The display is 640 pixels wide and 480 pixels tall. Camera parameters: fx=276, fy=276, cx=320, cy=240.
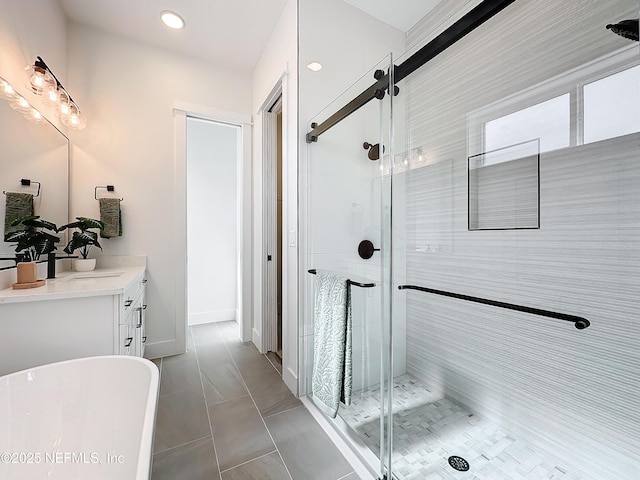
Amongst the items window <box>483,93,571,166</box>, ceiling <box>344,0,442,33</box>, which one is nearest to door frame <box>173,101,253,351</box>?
ceiling <box>344,0,442,33</box>

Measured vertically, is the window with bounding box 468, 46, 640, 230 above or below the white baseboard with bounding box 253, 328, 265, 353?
above

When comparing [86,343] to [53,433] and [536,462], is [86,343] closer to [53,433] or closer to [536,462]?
[53,433]

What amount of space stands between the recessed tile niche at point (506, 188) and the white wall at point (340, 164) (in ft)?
2.11

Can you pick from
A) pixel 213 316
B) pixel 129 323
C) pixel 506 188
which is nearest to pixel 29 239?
pixel 129 323

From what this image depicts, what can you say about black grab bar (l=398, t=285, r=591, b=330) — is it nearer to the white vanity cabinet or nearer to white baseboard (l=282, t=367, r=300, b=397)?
white baseboard (l=282, t=367, r=300, b=397)

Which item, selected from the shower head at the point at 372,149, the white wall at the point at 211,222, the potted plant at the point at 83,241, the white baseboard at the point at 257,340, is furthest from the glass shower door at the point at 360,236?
the white wall at the point at 211,222

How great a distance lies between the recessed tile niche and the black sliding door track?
65 cm

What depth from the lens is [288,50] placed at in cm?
209

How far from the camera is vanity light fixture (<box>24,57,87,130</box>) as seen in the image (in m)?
1.69

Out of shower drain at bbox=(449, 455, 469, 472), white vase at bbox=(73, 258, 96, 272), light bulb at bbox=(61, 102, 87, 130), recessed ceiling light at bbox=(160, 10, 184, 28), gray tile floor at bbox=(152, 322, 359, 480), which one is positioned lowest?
gray tile floor at bbox=(152, 322, 359, 480)

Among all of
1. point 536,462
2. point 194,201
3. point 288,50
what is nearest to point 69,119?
point 194,201

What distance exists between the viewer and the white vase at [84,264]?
2.15 metres

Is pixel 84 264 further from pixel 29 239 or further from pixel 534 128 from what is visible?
pixel 534 128

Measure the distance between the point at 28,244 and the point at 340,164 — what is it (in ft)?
6.31
